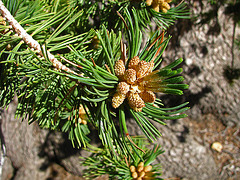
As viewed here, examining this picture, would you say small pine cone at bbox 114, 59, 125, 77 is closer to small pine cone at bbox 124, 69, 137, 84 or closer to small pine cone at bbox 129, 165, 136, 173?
small pine cone at bbox 124, 69, 137, 84

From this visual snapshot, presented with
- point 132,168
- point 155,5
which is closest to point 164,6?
point 155,5

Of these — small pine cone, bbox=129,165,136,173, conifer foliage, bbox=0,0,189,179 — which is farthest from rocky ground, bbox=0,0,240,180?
conifer foliage, bbox=0,0,189,179

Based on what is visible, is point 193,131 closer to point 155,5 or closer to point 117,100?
point 155,5

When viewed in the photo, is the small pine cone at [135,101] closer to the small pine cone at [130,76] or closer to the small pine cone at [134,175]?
the small pine cone at [130,76]

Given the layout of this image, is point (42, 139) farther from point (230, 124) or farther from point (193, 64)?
point (230, 124)

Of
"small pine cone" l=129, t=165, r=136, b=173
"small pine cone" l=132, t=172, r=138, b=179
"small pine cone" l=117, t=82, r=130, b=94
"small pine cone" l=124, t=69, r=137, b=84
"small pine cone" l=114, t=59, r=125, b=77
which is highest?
"small pine cone" l=114, t=59, r=125, b=77
